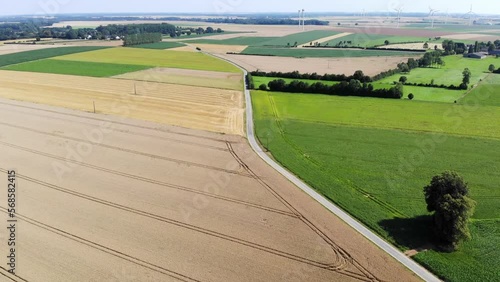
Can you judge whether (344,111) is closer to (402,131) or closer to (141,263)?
(402,131)

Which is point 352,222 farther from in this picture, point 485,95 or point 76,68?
point 76,68

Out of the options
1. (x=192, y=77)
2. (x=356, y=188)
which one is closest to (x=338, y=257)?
(x=356, y=188)

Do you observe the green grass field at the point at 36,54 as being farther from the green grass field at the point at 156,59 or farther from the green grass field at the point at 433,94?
the green grass field at the point at 433,94

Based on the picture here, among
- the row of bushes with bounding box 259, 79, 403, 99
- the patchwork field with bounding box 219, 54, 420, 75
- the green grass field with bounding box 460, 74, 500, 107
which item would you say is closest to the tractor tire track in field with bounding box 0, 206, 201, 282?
the row of bushes with bounding box 259, 79, 403, 99

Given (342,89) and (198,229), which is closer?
(198,229)

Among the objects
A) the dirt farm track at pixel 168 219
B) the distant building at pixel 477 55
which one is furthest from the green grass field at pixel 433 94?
the distant building at pixel 477 55

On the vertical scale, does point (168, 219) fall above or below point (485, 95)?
below

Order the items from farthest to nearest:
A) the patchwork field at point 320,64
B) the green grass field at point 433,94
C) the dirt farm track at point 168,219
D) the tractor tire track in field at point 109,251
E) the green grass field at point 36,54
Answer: the green grass field at point 36,54, the patchwork field at point 320,64, the green grass field at point 433,94, the dirt farm track at point 168,219, the tractor tire track in field at point 109,251
